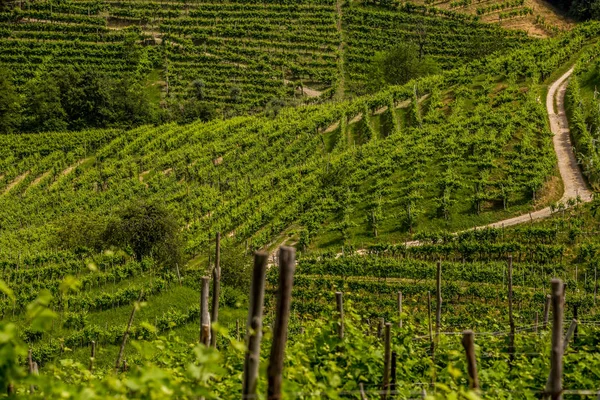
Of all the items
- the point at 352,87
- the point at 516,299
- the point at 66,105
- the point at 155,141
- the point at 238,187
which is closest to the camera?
the point at 516,299

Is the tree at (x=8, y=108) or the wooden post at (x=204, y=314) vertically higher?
the wooden post at (x=204, y=314)

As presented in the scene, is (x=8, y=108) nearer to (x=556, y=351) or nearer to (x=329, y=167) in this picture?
(x=329, y=167)

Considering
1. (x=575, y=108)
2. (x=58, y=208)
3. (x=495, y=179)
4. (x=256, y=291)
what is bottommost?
(x=58, y=208)

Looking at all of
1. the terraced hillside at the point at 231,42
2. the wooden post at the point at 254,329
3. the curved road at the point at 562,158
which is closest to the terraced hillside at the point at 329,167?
the curved road at the point at 562,158

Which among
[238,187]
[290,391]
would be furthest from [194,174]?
[290,391]

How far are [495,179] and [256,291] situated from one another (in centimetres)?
3327

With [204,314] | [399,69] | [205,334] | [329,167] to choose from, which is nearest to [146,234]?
[329,167]

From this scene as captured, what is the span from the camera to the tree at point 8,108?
205 ft

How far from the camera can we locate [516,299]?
24.9 m

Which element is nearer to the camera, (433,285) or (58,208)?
(433,285)

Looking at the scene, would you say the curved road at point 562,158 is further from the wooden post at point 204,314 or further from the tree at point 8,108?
the tree at point 8,108

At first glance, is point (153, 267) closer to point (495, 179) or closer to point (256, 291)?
point (495, 179)

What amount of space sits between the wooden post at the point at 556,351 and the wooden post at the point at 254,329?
238 cm

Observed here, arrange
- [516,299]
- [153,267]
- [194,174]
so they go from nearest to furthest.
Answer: [516,299] → [153,267] → [194,174]
